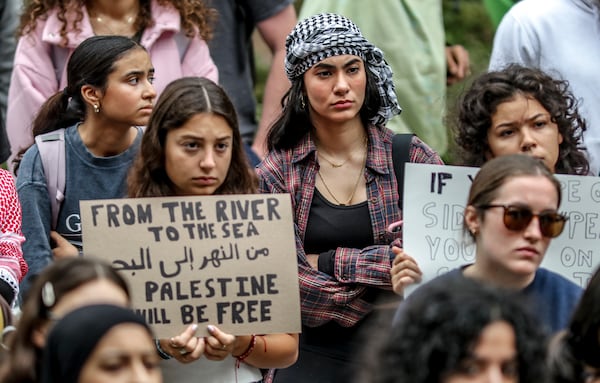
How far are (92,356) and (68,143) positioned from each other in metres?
2.38

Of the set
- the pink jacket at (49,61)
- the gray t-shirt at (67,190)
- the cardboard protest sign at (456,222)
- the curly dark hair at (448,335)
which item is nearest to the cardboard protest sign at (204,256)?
the cardboard protest sign at (456,222)

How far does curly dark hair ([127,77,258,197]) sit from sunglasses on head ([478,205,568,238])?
1124 millimetres

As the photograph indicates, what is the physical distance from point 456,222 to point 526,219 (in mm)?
611

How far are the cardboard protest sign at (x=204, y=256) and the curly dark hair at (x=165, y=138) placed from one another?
20 centimetres

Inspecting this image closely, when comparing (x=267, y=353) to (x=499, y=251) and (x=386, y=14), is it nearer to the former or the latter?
(x=499, y=251)

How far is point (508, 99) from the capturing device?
248 inches

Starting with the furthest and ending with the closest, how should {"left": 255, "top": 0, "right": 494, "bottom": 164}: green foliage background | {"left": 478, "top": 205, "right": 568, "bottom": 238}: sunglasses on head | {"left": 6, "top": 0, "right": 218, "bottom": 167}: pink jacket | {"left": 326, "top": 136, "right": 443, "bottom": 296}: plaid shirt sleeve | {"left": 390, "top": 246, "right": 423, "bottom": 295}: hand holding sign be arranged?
{"left": 255, "top": 0, "right": 494, "bottom": 164}: green foliage background, {"left": 6, "top": 0, "right": 218, "bottom": 167}: pink jacket, {"left": 326, "top": 136, "right": 443, "bottom": 296}: plaid shirt sleeve, {"left": 390, "top": 246, "right": 423, "bottom": 295}: hand holding sign, {"left": 478, "top": 205, "right": 568, "bottom": 238}: sunglasses on head

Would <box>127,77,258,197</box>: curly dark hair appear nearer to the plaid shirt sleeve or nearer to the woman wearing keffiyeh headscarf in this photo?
the woman wearing keffiyeh headscarf

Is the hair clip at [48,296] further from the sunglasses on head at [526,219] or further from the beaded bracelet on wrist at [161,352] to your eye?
the sunglasses on head at [526,219]

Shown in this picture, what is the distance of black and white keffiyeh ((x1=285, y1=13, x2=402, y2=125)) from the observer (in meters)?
6.34

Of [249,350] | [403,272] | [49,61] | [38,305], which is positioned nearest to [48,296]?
[38,305]

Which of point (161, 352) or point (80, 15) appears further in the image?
point (80, 15)

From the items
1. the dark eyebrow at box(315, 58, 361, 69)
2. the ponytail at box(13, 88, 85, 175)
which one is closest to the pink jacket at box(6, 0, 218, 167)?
the ponytail at box(13, 88, 85, 175)

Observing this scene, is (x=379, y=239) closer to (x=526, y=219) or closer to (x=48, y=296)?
(x=526, y=219)
